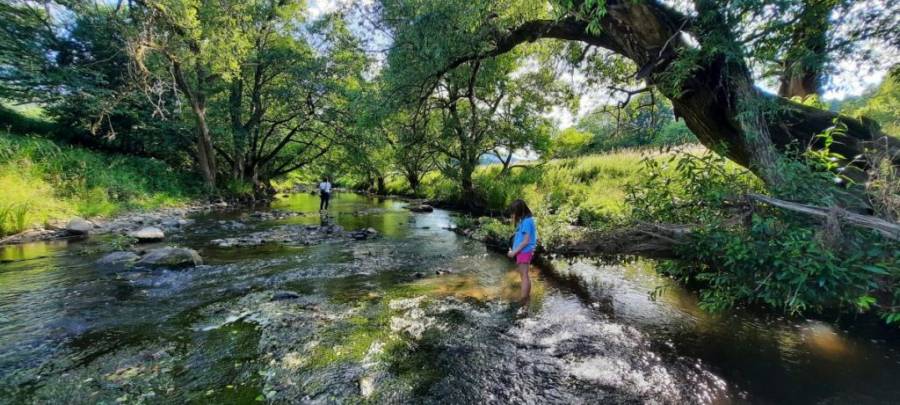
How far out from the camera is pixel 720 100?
687cm

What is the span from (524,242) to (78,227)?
1566 cm

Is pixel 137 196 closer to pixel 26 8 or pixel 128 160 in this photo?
pixel 128 160

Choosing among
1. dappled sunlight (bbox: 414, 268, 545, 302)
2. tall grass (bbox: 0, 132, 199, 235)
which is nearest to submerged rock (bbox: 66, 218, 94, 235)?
tall grass (bbox: 0, 132, 199, 235)

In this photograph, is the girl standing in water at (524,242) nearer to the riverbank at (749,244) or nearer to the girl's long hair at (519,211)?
the girl's long hair at (519,211)

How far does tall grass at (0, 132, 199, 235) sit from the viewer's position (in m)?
12.3

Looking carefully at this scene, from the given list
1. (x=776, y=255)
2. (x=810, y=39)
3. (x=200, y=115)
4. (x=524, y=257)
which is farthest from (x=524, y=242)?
(x=200, y=115)

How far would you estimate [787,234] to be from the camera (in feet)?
14.1

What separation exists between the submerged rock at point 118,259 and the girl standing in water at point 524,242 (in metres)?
9.79

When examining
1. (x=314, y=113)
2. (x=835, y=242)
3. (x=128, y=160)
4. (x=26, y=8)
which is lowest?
(x=835, y=242)

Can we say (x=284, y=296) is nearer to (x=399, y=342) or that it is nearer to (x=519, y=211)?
(x=399, y=342)

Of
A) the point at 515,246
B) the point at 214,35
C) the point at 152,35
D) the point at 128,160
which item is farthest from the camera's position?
the point at 128,160

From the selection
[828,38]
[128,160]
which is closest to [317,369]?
[828,38]

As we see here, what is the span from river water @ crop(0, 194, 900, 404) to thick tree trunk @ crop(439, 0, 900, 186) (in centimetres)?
291

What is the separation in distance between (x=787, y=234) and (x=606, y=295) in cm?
392
